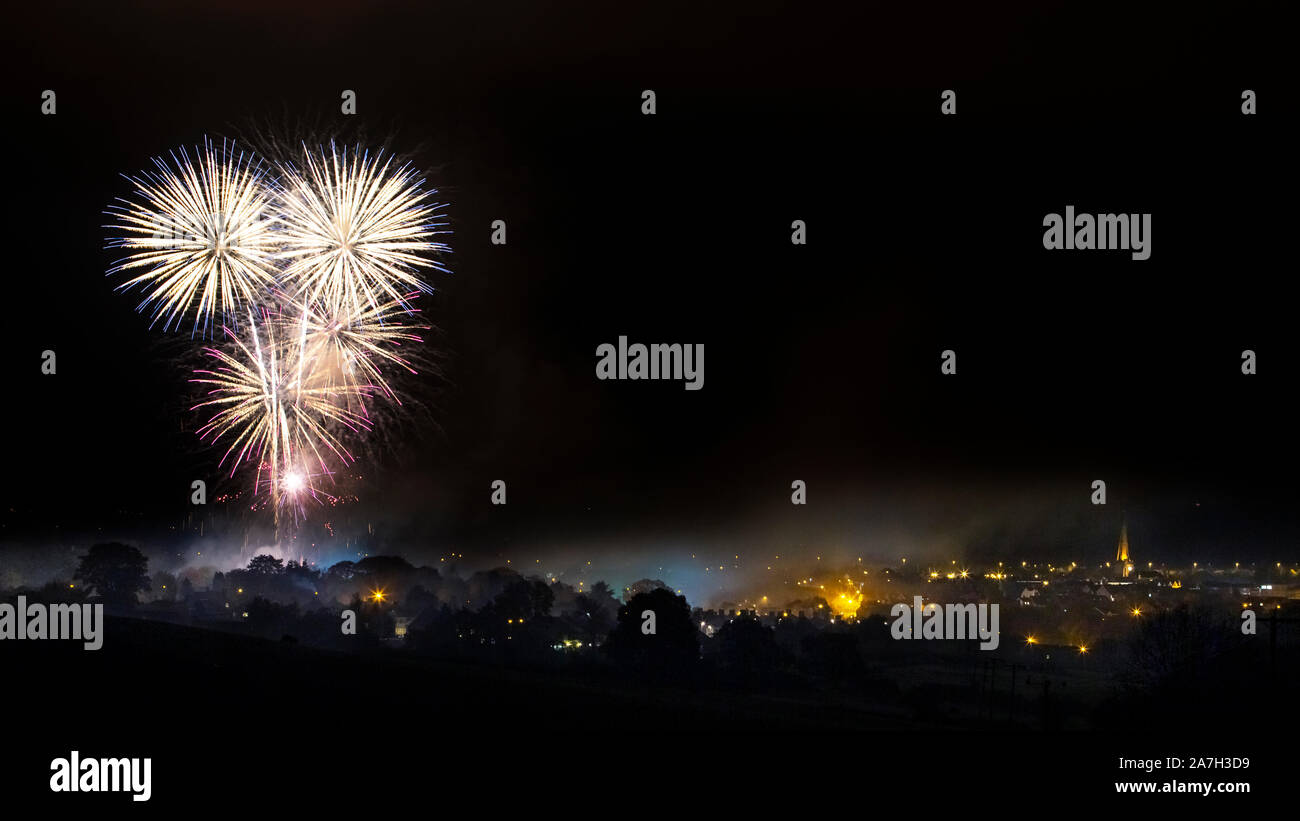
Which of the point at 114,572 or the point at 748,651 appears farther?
the point at 114,572

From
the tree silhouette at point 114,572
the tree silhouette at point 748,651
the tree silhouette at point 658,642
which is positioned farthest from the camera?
the tree silhouette at point 114,572

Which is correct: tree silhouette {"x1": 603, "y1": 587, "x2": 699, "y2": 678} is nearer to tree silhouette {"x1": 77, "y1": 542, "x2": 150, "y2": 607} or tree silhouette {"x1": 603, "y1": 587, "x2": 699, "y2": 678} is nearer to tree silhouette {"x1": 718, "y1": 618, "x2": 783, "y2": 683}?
tree silhouette {"x1": 718, "y1": 618, "x2": 783, "y2": 683}

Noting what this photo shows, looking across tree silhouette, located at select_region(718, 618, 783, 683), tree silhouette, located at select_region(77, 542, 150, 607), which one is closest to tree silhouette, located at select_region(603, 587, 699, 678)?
tree silhouette, located at select_region(718, 618, 783, 683)

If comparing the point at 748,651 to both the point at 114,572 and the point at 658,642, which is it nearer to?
the point at 658,642

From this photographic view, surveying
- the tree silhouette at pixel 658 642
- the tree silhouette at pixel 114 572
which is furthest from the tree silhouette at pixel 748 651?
the tree silhouette at pixel 114 572

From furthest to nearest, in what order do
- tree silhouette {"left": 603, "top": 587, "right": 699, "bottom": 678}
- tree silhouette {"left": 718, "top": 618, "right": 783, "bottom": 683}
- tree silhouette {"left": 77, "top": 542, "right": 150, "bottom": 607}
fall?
tree silhouette {"left": 77, "top": 542, "right": 150, "bottom": 607}
tree silhouette {"left": 718, "top": 618, "right": 783, "bottom": 683}
tree silhouette {"left": 603, "top": 587, "right": 699, "bottom": 678}

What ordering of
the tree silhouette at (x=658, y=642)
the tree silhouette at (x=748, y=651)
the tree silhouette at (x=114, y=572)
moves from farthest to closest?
the tree silhouette at (x=114, y=572), the tree silhouette at (x=748, y=651), the tree silhouette at (x=658, y=642)

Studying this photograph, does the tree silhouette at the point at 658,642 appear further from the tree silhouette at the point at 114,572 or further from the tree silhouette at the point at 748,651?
the tree silhouette at the point at 114,572

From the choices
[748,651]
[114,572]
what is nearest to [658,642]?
[748,651]
